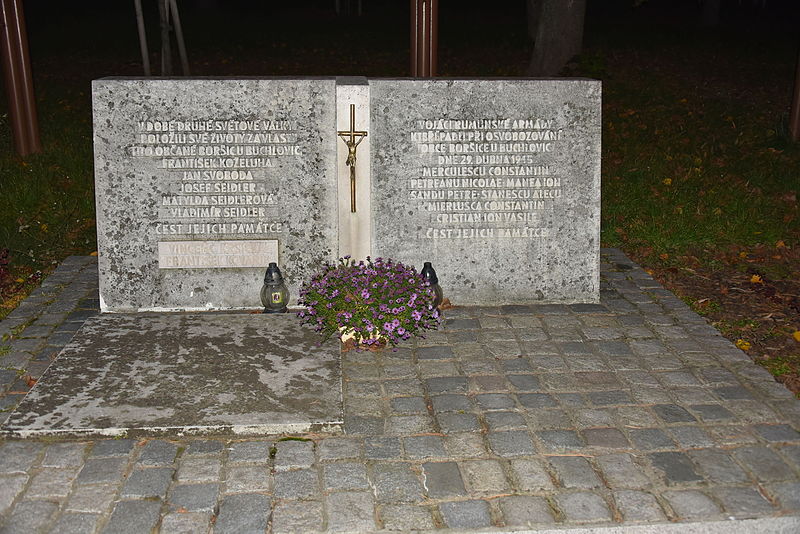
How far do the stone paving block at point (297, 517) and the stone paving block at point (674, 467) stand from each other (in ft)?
5.01

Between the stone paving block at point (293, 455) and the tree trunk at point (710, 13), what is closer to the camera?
the stone paving block at point (293, 455)

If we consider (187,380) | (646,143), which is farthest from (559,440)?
(646,143)

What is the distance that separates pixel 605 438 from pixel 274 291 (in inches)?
101

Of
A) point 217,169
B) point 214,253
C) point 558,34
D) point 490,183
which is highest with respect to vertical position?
point 558,34

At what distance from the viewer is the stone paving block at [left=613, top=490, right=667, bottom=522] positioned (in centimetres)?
361

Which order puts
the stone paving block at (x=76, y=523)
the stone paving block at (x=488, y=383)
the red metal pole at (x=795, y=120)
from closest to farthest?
the stone paving block at (x=76, y=523), the stone paving block at (x=488, y=383), the red metal pole at (x=795, y=120)

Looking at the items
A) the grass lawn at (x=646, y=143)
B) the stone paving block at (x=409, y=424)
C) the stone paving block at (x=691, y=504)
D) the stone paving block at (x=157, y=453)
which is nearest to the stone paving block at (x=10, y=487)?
the stone paving block at (x=157, y=453)

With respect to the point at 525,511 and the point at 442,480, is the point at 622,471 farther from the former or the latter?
the point at 442,480

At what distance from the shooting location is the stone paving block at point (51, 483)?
3.76 m

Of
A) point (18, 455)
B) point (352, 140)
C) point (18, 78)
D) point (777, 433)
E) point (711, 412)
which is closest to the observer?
point (18, 455)

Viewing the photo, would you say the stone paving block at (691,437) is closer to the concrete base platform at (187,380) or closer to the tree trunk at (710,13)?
the concrete base platform at (187,380)

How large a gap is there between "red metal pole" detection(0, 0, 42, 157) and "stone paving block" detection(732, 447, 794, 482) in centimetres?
811

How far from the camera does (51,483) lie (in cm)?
384

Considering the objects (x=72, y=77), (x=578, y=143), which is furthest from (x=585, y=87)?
(x=72, y=77)
